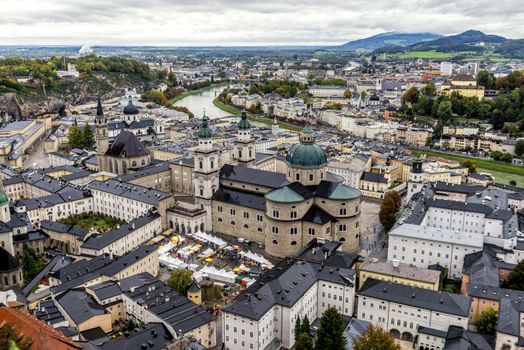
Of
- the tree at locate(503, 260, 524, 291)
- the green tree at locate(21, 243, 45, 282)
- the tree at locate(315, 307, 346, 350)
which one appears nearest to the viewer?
the tree at locate(315, 307, 346, 350)

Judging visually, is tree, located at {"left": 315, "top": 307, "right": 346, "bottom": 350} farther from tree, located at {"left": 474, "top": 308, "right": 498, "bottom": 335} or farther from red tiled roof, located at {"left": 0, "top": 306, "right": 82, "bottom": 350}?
red tiled roof, located at {"left": 0, "top": 306, "right": 82, "bottom": 350}

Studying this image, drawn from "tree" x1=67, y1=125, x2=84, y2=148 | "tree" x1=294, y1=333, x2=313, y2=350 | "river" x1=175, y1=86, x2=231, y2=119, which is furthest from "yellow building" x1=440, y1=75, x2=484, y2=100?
"tree" x1=294, y1=333, x2=313, y2=350

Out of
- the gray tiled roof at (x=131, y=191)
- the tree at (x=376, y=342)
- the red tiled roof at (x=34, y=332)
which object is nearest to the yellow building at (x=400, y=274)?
the tree at (x=376, y=342)

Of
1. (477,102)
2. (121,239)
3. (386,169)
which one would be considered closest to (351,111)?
(477,102)

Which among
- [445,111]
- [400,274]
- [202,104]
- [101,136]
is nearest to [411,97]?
[445,111]

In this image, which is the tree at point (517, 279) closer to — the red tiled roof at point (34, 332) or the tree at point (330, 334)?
the tree at point (330, 334)

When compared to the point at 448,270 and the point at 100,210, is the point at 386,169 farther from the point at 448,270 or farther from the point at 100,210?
the point at 100,210
